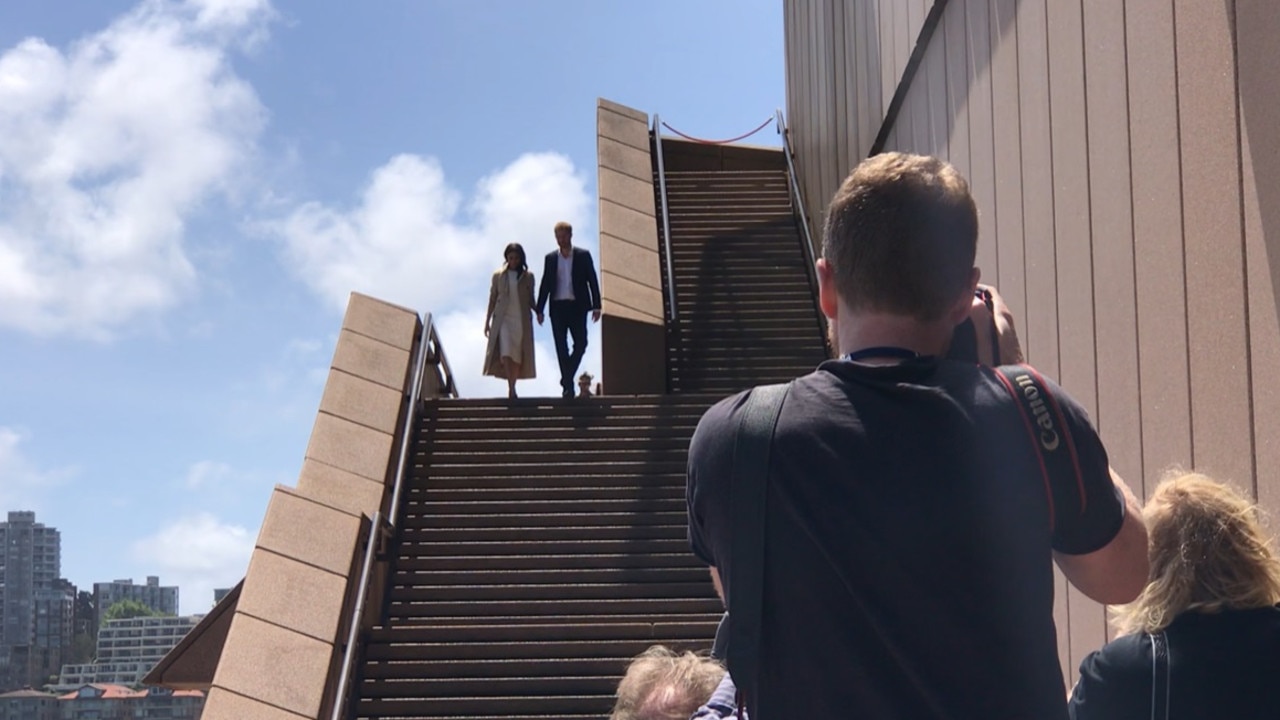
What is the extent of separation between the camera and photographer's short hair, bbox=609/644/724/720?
2.30 metres

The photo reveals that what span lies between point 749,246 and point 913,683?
1497cm

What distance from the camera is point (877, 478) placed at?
162 centimetres

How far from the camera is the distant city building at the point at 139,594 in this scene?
95.3 meters

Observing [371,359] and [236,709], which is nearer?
[236,709]

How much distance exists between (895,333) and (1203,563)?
1171 millimetres

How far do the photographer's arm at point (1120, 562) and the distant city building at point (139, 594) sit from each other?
97142mm

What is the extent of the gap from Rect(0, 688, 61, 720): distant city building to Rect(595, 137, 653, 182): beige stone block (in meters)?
57.4

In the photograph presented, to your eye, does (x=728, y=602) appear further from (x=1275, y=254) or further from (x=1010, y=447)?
(x=1275, y=254)

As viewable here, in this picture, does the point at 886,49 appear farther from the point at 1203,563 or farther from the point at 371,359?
the point at 1203,563

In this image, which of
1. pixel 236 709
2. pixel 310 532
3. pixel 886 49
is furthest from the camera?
pixel 886 49

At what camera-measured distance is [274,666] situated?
8.39 metres

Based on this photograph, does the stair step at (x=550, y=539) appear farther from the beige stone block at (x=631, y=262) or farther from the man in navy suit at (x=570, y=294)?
the beige stone block at (x=631, y=262)

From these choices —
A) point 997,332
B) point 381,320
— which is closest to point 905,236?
point 997,332

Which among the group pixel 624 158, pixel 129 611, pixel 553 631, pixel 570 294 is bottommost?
pixel 129 611
